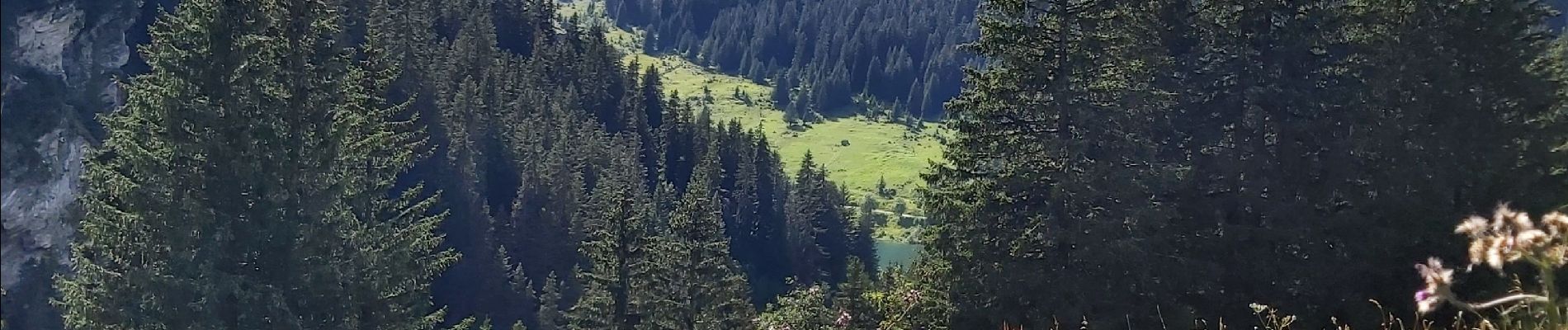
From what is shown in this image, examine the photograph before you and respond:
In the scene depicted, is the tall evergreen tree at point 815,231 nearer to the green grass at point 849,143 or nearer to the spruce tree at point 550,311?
the spruce tree at point 550,311

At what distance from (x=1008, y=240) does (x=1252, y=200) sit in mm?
3174

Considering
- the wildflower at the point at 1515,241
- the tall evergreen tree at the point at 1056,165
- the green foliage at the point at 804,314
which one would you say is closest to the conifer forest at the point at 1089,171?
the tall evergreen tree at the point at 1056,165

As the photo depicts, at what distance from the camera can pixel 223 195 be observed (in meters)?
15.2

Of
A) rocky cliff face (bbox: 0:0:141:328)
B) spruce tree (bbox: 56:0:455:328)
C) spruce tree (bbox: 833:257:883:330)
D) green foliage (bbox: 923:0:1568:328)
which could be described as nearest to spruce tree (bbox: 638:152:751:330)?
spruce tree (bbox: 833:257:883:330)

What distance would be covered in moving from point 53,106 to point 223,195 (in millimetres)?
28399

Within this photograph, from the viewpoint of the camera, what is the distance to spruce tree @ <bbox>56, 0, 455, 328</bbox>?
48.7 ft

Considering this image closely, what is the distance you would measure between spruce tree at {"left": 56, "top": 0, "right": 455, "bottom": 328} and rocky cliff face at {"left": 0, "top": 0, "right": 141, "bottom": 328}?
15.5 meters

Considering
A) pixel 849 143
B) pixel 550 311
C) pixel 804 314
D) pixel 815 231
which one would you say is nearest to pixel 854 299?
pixel 804 314

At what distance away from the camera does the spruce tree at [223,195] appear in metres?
14.8

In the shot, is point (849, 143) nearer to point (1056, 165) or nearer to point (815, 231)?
point (815, 231)

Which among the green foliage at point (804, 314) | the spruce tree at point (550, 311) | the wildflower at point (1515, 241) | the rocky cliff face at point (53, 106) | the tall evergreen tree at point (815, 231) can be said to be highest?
the wildflower at point (1515, 241)

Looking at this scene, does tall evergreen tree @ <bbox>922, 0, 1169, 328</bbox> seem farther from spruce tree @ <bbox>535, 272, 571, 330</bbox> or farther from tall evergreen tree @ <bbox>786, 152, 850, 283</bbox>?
tall evergreen tree @ <bbox>786, 152, 850, 283</bbox>

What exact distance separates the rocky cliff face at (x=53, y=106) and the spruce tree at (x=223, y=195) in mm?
15529

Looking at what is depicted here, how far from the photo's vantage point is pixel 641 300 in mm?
27062
